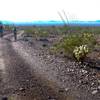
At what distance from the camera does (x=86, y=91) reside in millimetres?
11477

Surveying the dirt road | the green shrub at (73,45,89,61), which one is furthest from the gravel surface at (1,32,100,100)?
the green shrub at (73,45,89,61)

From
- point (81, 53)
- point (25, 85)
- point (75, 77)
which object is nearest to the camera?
point (25, 85)

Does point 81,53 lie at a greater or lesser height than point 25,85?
greater

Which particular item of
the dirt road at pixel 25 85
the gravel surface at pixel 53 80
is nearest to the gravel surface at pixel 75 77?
the gravel surface at pixel 53 80

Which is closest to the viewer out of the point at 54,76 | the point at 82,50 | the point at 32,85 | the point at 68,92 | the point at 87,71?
the point at 68,92

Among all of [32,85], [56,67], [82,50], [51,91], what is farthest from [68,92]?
[82,50]

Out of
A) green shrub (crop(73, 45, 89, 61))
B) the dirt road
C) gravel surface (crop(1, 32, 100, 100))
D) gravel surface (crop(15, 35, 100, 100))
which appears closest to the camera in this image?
the dirt road

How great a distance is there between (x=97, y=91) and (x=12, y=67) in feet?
19.9

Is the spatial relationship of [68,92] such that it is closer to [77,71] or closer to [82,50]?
[77,71]

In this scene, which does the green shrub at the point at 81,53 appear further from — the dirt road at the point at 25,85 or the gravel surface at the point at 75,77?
the dirt road at the point at 25,85

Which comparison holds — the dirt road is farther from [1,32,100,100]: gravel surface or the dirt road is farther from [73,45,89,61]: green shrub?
[73,45,89,61]: green shrub

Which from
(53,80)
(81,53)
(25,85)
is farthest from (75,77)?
(81,53)

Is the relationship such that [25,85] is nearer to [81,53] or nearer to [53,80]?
[53,80]

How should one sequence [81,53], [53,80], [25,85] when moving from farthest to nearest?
[81,53] → [53,80] → [25,85]
